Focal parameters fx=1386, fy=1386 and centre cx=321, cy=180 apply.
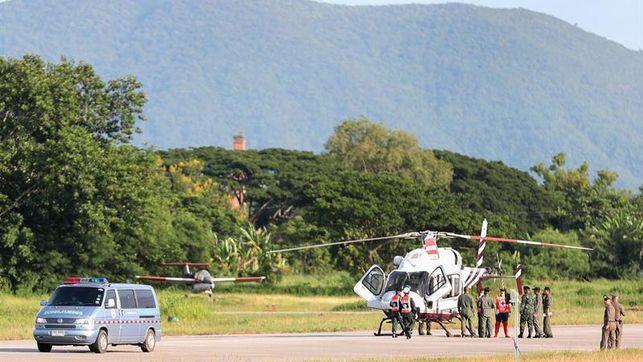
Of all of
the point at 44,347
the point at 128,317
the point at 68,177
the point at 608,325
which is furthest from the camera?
the point at 68,177

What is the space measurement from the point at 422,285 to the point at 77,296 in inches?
573

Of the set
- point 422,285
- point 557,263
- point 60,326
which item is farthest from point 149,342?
point 557,263

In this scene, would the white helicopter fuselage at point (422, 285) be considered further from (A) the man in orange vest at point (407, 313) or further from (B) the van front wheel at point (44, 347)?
(B) the van front wheel at point (44, 347)

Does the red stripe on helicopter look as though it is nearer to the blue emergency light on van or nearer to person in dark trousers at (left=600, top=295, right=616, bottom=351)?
person in dark trousers at (left=600, top=295, right=616, bottom=351)

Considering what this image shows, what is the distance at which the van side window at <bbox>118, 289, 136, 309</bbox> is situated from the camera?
113 ft

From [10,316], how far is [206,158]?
97529 mm

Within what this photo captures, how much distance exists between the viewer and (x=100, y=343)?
3347cm

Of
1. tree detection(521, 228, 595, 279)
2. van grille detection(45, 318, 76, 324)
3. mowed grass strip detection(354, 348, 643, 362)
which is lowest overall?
mowed grass strip detection(354, 348, 643, 362)

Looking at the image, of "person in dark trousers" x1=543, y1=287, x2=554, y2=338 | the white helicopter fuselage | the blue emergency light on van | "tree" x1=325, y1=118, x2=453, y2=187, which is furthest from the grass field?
"tree" x1=325, y1=118, x2=453, y2=187

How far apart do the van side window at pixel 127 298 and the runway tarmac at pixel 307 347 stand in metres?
1.17

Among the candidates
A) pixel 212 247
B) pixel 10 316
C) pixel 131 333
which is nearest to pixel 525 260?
pixel 212 247

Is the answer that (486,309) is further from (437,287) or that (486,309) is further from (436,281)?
(436,281)

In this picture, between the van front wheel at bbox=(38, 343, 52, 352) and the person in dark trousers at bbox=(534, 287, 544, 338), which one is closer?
the van front wheel at bbox=(38, 343, 52, 352)

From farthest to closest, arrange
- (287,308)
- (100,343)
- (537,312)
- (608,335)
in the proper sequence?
(287,308) → (537,312) → (608,335) → (100,343)
